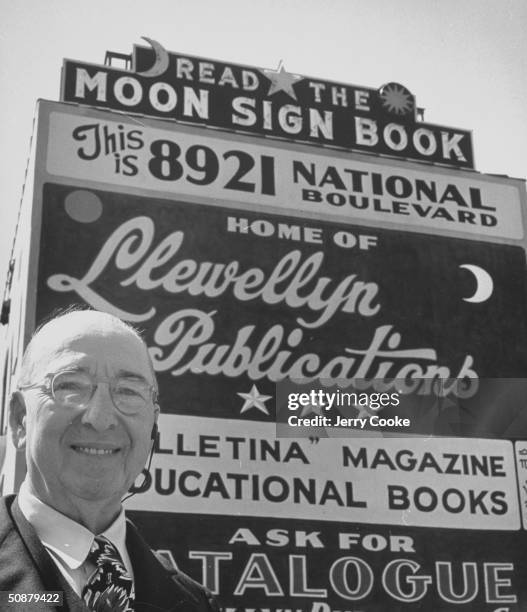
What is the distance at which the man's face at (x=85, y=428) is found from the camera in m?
3.43

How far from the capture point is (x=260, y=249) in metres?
9.59

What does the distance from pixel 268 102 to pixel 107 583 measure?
792 cm

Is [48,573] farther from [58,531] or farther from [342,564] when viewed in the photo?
[342,564]

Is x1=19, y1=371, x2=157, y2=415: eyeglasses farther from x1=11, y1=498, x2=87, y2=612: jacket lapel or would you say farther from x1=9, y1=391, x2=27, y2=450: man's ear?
x1=11, y1=498, x2=87, y2=612: jacket lapel

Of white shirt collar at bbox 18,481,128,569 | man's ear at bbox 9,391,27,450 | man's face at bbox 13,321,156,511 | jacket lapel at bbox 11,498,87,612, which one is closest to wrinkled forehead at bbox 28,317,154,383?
man's face at bbox 13,321,156,511

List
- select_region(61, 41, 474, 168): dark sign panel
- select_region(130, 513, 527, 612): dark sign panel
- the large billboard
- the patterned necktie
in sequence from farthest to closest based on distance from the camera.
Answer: select_region(61, 41, 474, 168): dark sign panel → the large billboard → select_region(130, 513, 527, 612): dark sign panel → the patterned necktie

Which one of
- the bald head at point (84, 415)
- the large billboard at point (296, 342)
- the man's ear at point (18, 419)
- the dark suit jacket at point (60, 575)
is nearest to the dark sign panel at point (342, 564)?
the large billboard at point (296, 342)

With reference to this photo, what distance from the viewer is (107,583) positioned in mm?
3326

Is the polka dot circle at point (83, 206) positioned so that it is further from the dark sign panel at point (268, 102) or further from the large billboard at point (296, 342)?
the dark sign panel at point (268, 102)

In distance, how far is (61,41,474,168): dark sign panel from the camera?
32.5 feet

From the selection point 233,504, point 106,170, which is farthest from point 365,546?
point 106,170

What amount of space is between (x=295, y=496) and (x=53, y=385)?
5552 mm

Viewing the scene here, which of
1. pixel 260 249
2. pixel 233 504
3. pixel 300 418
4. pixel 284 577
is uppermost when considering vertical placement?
pixel 260 249

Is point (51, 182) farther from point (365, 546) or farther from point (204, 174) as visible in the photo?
point (365, 546)
